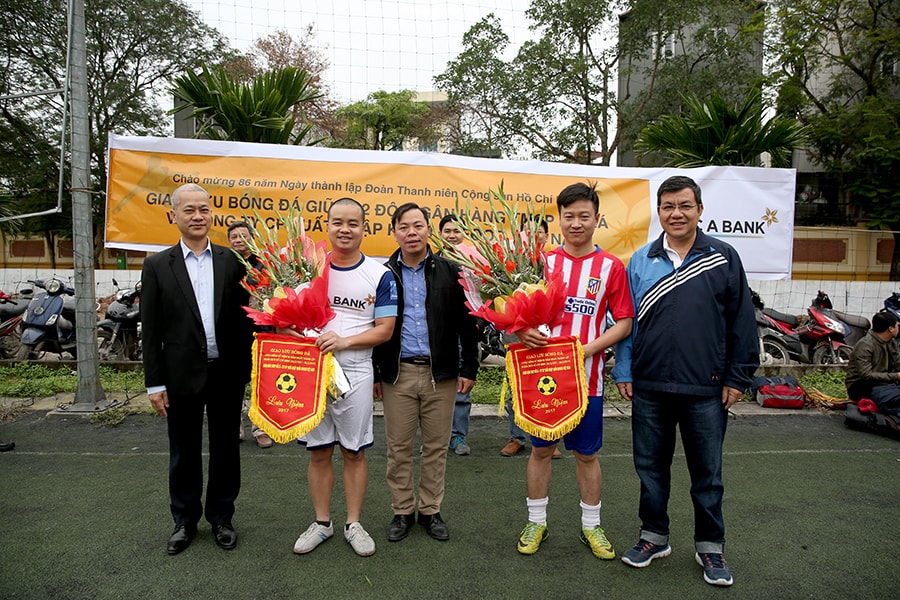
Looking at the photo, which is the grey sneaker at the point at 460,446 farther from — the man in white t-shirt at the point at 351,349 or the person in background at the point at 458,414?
the man in white t-shirt at the point at 351,349

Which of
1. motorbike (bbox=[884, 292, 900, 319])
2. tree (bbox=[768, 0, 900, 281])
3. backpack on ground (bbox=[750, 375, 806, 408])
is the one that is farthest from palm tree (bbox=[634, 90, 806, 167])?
tree (bbox=[768, 0, 900, 281])

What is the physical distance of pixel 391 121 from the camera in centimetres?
2100

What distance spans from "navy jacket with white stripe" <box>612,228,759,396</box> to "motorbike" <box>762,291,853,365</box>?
5.30 metres

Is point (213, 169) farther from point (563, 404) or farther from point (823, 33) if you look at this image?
point (823, 33)

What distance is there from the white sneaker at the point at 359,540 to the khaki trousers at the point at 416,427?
0.22m

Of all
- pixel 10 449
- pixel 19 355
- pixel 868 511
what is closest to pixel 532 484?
pixel 868 511

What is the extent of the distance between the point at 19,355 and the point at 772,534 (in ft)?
26.1

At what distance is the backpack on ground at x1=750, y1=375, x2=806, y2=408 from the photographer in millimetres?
5657

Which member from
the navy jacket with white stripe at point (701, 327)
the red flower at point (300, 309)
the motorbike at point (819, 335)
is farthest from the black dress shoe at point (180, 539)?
the motorbike at point (819, 335)

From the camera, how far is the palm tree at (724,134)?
579 cm

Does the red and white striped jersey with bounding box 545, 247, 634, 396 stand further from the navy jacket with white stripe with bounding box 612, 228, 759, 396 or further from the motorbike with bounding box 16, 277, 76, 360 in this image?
the motorbike with bounding box 16, 277, 76, 360

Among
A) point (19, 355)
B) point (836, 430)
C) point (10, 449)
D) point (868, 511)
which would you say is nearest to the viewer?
point (868, 511)

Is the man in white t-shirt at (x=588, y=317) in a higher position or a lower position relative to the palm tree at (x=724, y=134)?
lower

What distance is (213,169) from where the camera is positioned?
16.7ft
